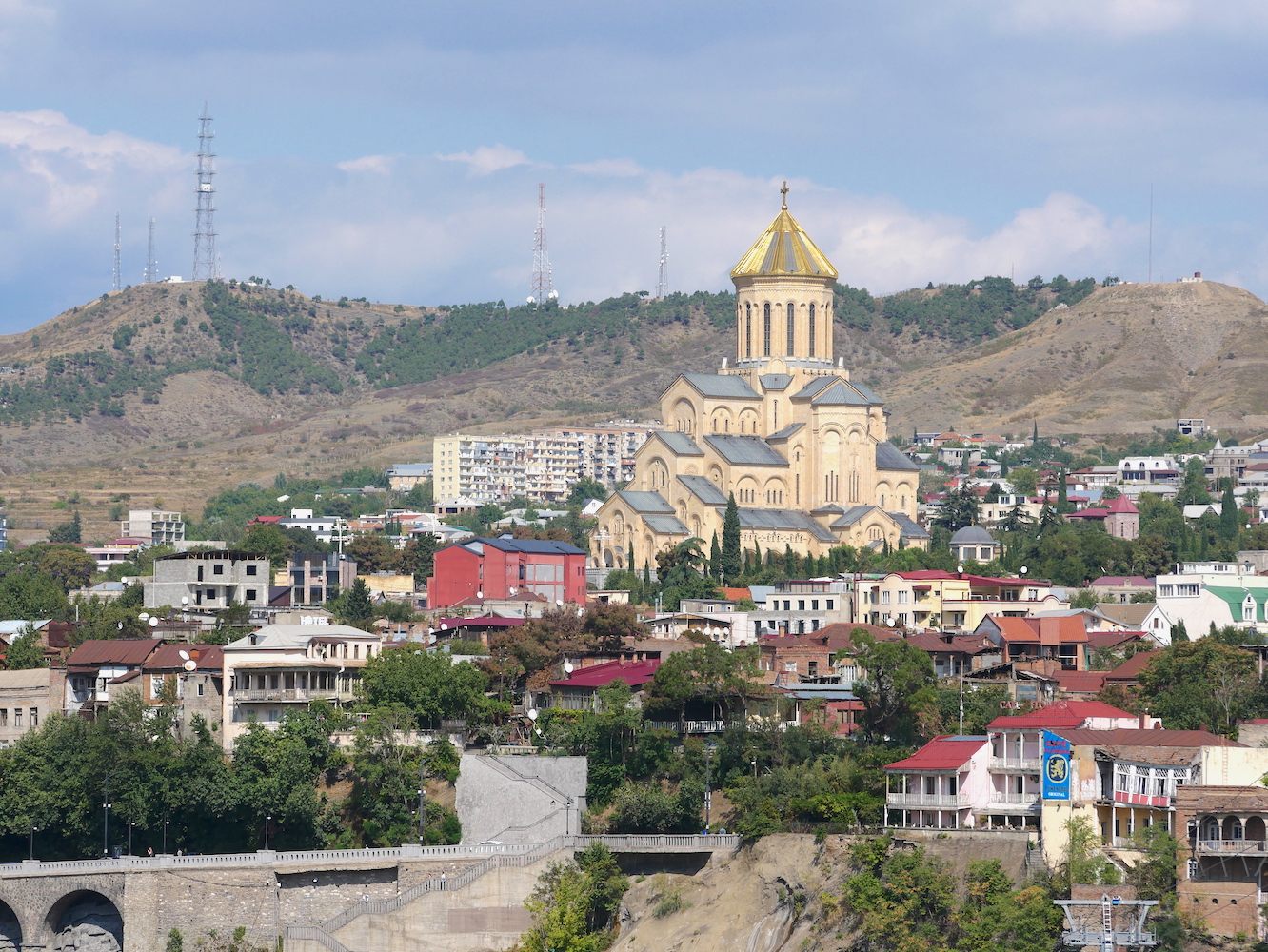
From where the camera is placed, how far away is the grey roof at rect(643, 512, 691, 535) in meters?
99.0

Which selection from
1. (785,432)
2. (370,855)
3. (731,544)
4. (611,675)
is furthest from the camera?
(785,432)

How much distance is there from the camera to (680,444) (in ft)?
341

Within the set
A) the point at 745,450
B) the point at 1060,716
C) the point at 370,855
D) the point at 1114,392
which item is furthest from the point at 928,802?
the point at 1114,392

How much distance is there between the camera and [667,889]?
55.6 m

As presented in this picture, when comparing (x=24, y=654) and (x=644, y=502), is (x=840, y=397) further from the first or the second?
(x=24, y=654)

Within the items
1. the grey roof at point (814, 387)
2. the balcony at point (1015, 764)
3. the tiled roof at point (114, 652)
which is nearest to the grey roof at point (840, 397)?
the grey roof at point (814, 387)

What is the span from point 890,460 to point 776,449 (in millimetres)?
5808

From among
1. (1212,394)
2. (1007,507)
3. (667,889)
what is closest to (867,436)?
(1007,507)

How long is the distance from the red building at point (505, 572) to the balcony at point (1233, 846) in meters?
44.5

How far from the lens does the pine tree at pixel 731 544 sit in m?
93.7

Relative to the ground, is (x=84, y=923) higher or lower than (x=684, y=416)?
lower

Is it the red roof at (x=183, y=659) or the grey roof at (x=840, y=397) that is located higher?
the grey roof at (x=840, y=397)

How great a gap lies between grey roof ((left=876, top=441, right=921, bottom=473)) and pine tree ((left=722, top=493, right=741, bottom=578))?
1199 centimetres

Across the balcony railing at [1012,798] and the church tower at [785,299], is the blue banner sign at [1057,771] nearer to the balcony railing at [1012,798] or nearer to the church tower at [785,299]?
the balcony railing at [1012,798]
